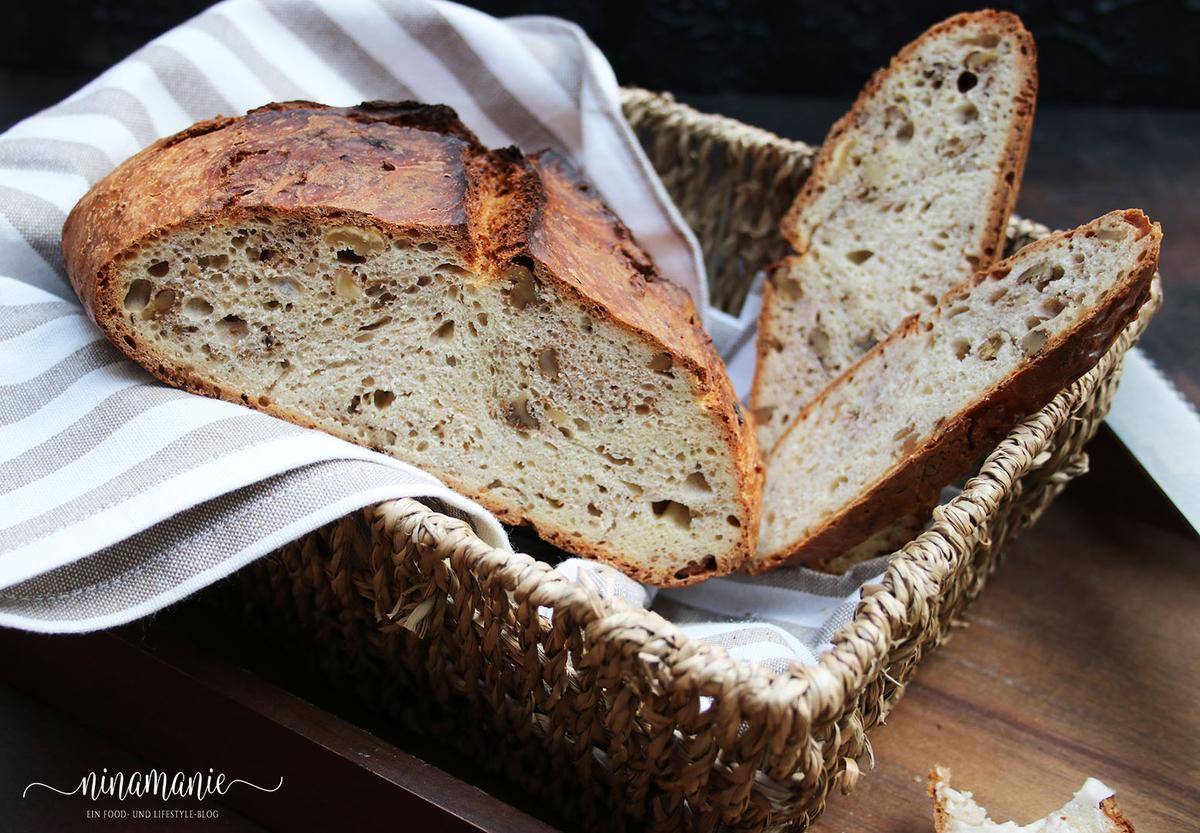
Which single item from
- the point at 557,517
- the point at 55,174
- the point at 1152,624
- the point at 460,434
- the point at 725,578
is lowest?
the point at 1152,624

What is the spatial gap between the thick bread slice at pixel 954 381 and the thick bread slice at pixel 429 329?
0.44 ft

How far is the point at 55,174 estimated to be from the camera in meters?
1.64

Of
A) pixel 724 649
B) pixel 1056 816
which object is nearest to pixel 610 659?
pixel 724 649

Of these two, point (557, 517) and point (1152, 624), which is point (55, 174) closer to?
point (557, 517)

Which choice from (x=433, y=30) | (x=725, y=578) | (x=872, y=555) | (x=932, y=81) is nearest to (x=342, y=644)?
(x=725, y=578)

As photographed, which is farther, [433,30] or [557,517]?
[433,30]

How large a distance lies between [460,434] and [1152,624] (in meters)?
1.14

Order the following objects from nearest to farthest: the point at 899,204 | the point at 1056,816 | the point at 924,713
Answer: the point at 1056,816
the point at 924,713
the point at 899,204

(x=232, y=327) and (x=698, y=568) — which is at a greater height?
(x=232, y=327)

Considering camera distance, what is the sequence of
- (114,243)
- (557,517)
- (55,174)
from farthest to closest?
(55,174)
(557,517)
(114,243)

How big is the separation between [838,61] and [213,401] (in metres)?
2.36

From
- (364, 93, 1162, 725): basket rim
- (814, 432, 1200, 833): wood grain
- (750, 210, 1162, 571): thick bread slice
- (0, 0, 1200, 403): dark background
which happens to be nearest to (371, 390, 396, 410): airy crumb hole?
(364, 93, 1162, 725): basket rim

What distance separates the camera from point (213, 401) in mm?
1381

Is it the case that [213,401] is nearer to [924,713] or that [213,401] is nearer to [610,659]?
[610,659]
